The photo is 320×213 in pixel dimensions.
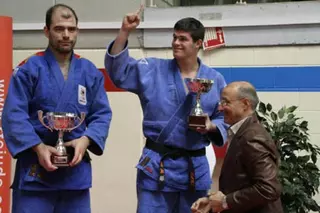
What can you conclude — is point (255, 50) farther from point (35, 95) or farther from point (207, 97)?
point (35, 95)

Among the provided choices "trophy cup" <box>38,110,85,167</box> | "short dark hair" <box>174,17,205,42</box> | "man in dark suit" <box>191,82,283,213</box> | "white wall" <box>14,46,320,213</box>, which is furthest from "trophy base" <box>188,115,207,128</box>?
"white wall" <box>14,46,320,213</box>

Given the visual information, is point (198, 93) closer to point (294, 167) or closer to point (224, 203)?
point (224, 203)

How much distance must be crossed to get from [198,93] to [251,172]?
0.62m

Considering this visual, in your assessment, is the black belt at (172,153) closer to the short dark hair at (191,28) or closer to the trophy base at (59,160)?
the trophy base at (59,160)

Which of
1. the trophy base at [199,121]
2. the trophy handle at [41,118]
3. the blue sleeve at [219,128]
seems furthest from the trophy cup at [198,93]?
the trophy handle at [41,118]

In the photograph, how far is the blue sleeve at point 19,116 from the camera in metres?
2.44

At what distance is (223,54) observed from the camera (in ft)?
14.1

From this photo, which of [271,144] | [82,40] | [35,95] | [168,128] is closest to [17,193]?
[35,95]

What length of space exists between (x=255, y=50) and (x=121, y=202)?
1.69 meters

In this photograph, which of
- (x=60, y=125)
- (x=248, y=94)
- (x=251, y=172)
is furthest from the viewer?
(x=60, y=125)

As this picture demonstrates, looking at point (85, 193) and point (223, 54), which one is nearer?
point (85, 193)

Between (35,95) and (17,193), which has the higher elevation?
(35,95)

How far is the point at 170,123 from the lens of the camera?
266cm

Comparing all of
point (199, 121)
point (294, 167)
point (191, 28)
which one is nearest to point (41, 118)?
point (199, 121)
